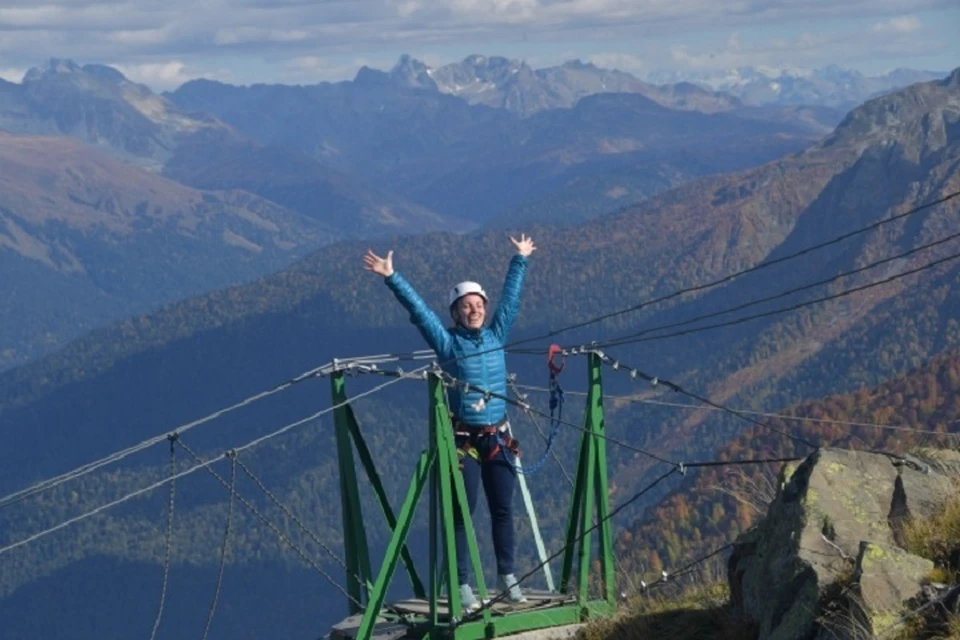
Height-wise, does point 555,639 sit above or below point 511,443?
below

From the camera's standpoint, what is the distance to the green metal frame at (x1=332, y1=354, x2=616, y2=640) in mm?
14945

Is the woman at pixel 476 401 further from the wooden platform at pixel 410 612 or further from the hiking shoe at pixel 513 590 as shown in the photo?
the wooden platform at pixel 410 612

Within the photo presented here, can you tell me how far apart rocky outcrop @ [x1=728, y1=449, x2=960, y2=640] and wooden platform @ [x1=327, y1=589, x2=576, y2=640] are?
3.10m

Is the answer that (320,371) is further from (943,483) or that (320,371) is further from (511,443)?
(943,483)

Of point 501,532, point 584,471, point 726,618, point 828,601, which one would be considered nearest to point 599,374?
point 584,471

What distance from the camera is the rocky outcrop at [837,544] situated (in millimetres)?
11391

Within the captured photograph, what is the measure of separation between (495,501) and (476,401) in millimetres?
1176

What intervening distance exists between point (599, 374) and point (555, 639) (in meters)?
2.68

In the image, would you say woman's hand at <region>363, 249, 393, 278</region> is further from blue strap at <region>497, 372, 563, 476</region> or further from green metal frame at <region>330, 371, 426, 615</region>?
blue strap at <region>497, 372, 563, 476</region>

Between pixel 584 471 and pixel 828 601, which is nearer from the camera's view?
pixel 828 601

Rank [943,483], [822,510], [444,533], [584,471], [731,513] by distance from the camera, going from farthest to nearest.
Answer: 1. [731,513]
2. [584,471]
3. [444,533]
4. [943,483]
5. [822,510]

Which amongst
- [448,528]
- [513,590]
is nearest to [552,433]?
[513,590]

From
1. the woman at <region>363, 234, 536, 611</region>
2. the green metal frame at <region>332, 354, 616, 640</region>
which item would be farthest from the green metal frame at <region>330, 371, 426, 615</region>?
the woman at <region>363, 234, 536, 611</region>

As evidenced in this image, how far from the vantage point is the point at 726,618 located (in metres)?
A: 13.6
